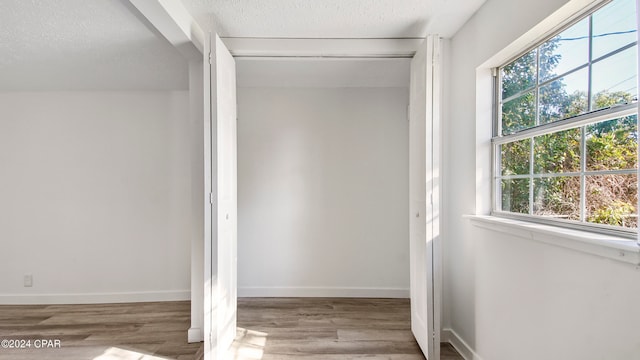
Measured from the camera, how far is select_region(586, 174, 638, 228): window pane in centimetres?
110

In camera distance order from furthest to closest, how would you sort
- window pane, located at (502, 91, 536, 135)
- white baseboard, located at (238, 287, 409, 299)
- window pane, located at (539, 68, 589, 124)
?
white baseboard, located at (238, 287, 409, 299), window pane, located at (502, 91, 536, 135), window pane, located at (539, 68, 589, 124)

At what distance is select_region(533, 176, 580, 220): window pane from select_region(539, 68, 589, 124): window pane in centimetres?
30

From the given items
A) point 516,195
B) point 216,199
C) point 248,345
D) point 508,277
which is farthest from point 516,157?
point 248,345

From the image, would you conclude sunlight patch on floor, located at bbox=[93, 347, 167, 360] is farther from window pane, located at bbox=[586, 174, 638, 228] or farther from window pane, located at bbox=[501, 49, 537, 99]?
window pane, located at bbox=[501, 49, 537, 99]

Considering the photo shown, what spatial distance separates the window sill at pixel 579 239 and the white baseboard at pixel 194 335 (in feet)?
7.32

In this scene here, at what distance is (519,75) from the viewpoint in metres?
1.70

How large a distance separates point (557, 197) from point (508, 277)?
0.49 metres

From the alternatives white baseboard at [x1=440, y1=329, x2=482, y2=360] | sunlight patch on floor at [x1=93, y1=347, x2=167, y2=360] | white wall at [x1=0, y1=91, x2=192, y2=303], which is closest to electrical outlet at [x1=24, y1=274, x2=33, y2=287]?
white wall at [x1=0, y1=91, x2=192, y2=303]

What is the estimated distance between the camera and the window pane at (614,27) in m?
1.09

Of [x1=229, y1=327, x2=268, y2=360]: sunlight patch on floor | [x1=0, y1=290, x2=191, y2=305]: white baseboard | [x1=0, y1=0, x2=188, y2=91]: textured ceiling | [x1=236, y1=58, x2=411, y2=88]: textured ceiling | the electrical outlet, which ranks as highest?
[x1=236, y1=58, x2=411, y2=88]: textured ceiling

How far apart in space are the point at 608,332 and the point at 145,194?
358cm

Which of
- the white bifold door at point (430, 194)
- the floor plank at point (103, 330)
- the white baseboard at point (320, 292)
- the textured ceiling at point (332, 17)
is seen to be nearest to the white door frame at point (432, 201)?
the white bifold door at point (430, 194)

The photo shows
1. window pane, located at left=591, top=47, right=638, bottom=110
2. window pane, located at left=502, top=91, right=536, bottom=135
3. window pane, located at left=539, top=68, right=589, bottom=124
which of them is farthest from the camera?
window pane, located at left=502, top=91, right=536, bottom=135

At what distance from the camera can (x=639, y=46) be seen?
95 cm
